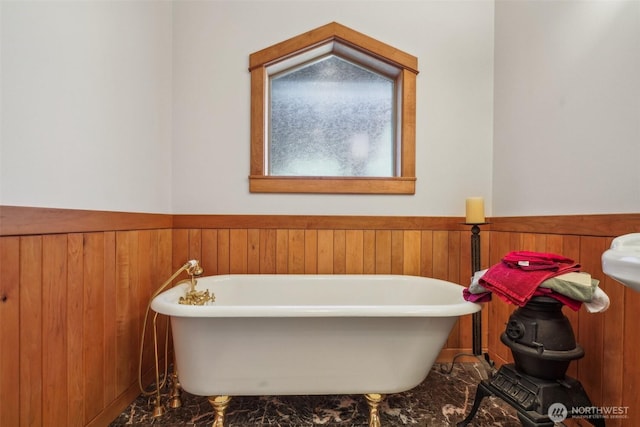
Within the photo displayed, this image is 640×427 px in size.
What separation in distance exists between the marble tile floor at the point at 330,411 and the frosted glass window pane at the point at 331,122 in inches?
52.1

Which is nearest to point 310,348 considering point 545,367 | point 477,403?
point 477,403

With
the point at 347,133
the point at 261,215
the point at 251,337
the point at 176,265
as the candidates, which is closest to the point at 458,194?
the point at 347,133

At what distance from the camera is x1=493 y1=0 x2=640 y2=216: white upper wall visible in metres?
1.08

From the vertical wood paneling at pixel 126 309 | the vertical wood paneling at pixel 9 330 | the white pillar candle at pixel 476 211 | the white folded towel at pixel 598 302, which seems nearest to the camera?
the vertical wood paneling at pixel 9 330

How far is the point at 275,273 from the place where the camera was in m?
1.84

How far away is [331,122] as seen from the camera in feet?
6.59

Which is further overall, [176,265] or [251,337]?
[176,265]

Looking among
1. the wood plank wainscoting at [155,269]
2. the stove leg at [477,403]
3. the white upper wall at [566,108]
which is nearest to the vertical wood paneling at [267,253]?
the wood plank wainscoting at [155,269]

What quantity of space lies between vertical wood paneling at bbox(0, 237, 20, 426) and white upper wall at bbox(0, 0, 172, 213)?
6.2 inches

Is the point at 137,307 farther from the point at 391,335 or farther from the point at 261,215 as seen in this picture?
the point at 391,335

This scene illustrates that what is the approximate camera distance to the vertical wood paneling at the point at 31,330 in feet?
2.94

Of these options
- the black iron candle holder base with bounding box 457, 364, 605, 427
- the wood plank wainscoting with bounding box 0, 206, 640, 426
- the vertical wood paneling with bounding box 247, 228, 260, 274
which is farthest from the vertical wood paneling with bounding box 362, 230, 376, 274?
the black iron candle holder base with bounding box 457, 364, 605, 427

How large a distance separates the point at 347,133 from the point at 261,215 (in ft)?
2.70

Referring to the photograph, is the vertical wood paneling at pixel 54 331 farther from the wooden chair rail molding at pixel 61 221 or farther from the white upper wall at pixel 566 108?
the white upper wall at pixel 566 108
